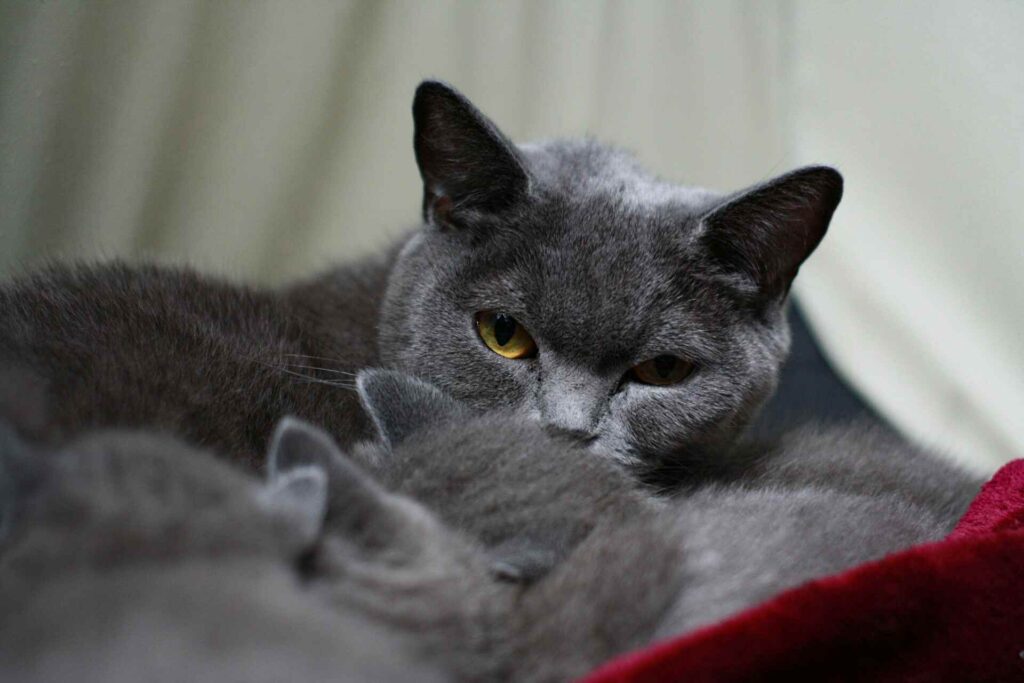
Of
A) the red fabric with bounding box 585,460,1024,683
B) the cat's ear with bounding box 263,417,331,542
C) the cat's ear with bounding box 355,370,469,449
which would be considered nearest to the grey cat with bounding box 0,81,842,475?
the cat's ear with bounding box 355,370,469,449

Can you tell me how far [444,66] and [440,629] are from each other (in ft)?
5.81

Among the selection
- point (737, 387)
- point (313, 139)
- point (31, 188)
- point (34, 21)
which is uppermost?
point (34, 21)

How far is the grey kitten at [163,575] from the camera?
525mm

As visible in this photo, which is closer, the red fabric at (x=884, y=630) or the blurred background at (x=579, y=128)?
the red fabric at (x=884, y=630)

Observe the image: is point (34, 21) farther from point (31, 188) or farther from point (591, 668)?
point (591, 668)

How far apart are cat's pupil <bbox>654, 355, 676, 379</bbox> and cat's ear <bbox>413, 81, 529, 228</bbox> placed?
326mm

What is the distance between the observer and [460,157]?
1322mm

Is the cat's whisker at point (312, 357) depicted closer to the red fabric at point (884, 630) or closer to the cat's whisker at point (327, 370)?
the cat's whisker at point (327, 370)

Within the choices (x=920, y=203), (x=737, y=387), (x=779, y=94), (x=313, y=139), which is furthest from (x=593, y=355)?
(x=779, y=94)

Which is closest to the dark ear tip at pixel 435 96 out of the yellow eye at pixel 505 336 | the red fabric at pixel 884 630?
the yellow eye at pixel 505 336

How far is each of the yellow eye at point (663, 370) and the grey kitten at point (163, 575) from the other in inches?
25.6

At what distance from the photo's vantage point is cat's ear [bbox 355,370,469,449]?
3.34 ft

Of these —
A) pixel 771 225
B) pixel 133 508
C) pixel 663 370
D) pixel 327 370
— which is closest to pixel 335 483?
pixel 133 508

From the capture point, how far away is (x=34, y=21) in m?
1.60
